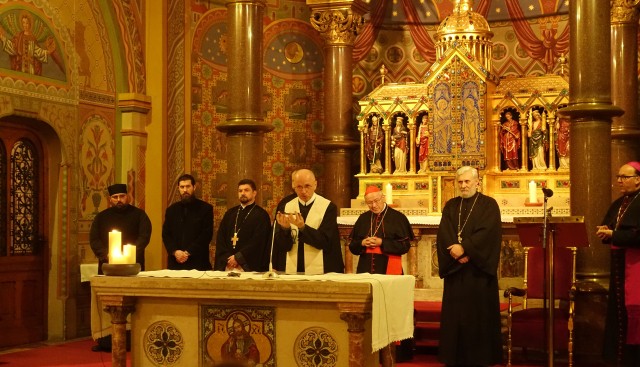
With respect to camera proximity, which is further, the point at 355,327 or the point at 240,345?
the point at 240,345

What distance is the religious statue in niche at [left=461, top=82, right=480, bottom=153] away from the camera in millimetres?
12578

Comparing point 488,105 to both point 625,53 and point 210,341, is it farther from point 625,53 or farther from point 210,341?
point 210,341

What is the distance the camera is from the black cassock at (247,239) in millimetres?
8391

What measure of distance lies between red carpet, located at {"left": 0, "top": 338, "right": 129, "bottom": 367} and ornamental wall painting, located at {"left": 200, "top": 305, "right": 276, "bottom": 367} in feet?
8.82

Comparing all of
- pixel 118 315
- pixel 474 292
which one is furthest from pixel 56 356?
pixel 474 292

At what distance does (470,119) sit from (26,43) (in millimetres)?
5639

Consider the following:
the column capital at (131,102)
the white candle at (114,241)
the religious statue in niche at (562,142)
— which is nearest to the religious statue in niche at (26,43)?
the column capital at (131,102)

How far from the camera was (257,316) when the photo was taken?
673cm

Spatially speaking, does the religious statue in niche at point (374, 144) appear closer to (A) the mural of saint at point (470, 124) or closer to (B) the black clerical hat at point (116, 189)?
(A) the mural of saint at point (470, 124)

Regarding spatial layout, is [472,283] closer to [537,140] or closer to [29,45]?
[537,140]

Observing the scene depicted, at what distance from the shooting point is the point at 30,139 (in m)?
10.9

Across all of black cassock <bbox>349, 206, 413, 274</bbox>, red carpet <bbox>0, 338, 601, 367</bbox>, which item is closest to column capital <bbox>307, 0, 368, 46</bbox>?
red carpet <bbox>0, 338, 601, 367</bbox>

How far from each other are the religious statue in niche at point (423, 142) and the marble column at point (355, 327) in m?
6.89

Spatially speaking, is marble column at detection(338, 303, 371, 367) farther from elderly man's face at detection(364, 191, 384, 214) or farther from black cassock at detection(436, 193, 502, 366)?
elderly man's face at detection(364, 191, 384, 214)
